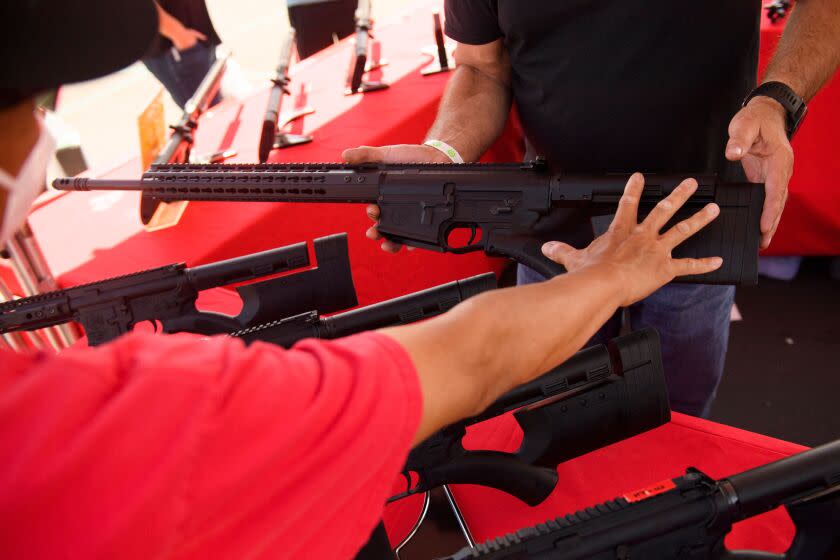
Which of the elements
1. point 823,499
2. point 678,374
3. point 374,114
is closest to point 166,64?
point 374,114

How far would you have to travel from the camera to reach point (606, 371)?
0.82 meters

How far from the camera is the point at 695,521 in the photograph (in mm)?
679

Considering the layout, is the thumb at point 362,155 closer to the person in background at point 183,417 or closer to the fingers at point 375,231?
the fingers at point 375,231

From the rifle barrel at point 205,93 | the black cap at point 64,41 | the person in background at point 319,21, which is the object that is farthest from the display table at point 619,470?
the person in background at point 319,21

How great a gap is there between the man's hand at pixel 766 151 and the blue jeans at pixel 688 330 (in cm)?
36

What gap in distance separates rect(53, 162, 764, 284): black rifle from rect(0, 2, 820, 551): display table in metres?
0.30

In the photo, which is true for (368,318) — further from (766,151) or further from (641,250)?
(766,151)

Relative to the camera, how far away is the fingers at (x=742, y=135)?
88 centimetres

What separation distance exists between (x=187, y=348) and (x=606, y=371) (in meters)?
0.60

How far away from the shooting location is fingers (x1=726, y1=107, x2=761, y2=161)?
880 millimetres

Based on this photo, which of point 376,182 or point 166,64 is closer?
point 376,182

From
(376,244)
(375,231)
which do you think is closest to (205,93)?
(376,244)

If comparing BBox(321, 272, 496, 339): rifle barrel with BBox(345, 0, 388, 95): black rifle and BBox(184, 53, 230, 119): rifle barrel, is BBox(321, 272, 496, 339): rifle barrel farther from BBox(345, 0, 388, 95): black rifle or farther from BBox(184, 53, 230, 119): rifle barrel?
BBox(345, 0, 388, 95): black rifle

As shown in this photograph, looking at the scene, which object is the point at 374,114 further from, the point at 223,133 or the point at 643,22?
the point at 643,22
